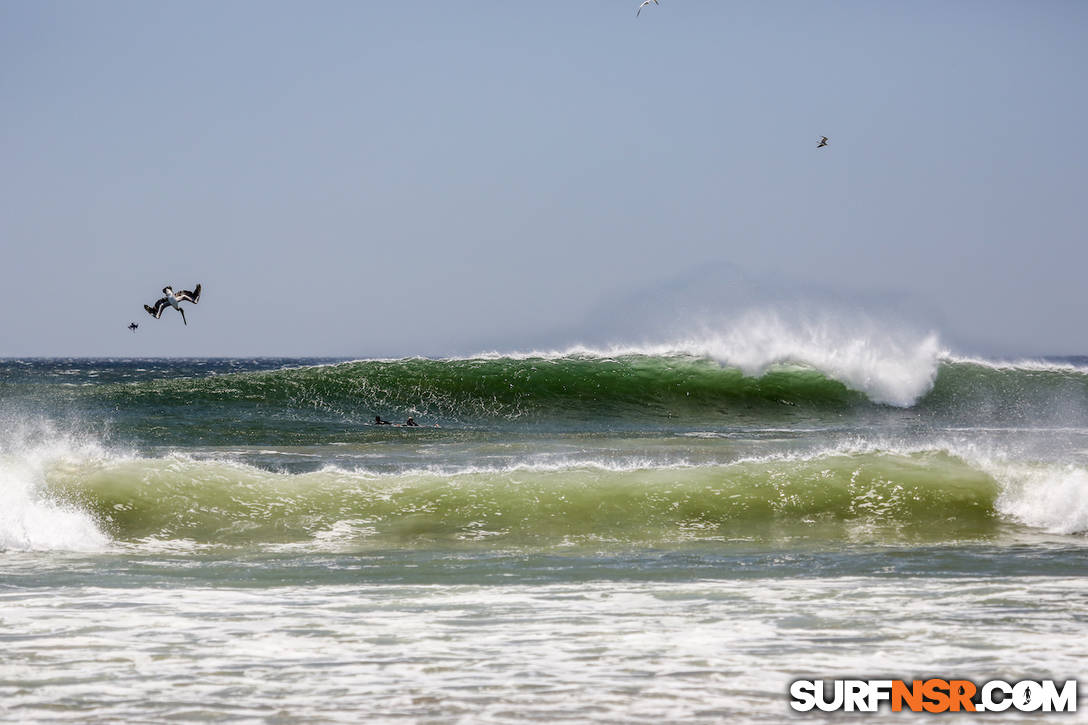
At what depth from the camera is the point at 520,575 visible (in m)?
8.72

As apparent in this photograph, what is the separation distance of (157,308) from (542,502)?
4628 mm

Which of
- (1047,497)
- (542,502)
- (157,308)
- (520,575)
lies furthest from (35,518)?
(1047,497)

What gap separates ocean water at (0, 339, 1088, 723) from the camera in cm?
555

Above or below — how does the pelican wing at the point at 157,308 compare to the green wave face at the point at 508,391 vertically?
above

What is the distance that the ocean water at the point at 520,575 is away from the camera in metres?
5.55

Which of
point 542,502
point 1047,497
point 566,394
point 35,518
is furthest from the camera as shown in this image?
point 566,394

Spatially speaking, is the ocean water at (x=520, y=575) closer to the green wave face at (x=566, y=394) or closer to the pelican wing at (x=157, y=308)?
the pelican wing at (x=157, y=308)

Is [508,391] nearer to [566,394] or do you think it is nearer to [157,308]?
[566,394]

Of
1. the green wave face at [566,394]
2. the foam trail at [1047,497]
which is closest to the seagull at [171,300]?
the foam trail at [1047,497]

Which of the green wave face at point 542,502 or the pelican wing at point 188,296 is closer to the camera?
the green wave face at point 542,502

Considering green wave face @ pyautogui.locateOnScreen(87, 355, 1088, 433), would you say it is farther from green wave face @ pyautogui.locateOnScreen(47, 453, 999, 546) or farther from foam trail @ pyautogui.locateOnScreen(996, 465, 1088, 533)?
foam trail @ pyautogui.locateOnScreen(996, 465, 1088, 533)

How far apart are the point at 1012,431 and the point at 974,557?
630 inches

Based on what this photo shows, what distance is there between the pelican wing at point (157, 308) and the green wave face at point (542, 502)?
6.01ft

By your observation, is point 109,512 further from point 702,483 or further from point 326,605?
point 702,483
